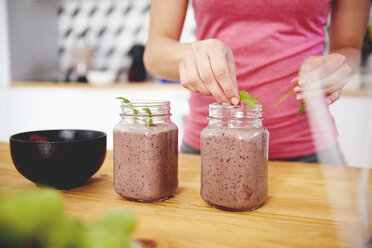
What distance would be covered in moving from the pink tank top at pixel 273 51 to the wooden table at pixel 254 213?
0.26 m

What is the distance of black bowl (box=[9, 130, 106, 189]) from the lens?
681 mm

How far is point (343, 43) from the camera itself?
116 centimetres

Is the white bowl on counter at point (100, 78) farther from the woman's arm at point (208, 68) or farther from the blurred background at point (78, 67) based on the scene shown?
the woman's arm at point (208, 68)

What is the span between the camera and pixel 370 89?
0.45 metres

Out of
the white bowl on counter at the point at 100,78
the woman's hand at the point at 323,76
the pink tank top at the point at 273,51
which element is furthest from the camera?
the white bowl on counter at the point at 100,78

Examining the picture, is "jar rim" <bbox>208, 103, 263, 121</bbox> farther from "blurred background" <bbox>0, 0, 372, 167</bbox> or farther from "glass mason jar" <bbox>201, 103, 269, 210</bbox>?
"blurred background" <bbox>0, 0, 372, 167</bbox>

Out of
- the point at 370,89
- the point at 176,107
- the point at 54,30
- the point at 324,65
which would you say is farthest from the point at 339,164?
the point at 54,30

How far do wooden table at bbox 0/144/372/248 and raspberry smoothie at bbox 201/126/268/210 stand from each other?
23 millimetres

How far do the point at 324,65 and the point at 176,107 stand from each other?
59.4 inches

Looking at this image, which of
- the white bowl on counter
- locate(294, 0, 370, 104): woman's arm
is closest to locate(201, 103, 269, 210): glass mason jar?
locate(294, 0, 370, 104): woman's arm

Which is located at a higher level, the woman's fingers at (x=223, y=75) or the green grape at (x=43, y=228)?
the woman's fingers at (x=223, y=75)

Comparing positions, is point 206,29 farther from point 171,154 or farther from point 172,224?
point 172,224

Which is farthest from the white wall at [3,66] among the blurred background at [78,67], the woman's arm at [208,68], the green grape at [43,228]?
the green grape at [43,228]

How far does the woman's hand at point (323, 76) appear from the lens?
29.0 inches
